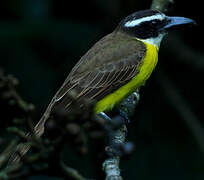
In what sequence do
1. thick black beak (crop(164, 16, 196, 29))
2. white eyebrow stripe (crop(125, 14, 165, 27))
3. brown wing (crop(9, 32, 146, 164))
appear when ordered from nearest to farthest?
brown wing (crop(9, 32, 146, 164)) → white eyebrow stripe (crop(125, 14, 165, 27)) → thick black beak (crop(164, 16, 196, 29))

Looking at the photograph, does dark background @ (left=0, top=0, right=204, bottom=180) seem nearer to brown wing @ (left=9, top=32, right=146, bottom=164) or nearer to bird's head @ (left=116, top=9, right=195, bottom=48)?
bird's head @ (left=116, top=9, right=195, bottom=48)

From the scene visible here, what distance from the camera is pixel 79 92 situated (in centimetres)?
413

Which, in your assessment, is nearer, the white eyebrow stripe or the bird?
the bird

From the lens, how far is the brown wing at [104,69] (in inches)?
165

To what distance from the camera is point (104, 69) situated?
439cm

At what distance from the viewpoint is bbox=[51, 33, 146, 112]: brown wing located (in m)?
4.19

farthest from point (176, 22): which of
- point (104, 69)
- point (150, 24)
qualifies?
point (104, 69)

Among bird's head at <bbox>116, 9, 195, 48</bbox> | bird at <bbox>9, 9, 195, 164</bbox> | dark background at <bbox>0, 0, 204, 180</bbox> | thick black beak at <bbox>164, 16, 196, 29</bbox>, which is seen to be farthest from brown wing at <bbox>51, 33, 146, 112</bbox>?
dark background at <bbox>0, 0, 204, 180</bbox>

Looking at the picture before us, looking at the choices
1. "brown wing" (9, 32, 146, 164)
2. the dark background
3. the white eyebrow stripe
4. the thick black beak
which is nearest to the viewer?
"brown wing" (9, 32, 146, 164)

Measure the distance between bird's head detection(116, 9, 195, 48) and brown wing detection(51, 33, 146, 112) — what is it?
15 cm

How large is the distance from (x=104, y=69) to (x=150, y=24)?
0.72 meters

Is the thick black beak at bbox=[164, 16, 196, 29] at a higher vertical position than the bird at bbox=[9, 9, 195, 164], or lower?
higher

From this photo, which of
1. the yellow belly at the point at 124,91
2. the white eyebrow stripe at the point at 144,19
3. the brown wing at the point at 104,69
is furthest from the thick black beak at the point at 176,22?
the yellow belly at the point at 124,91

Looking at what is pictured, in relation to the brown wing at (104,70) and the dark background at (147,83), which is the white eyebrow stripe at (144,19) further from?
the dark background at (147,83)
